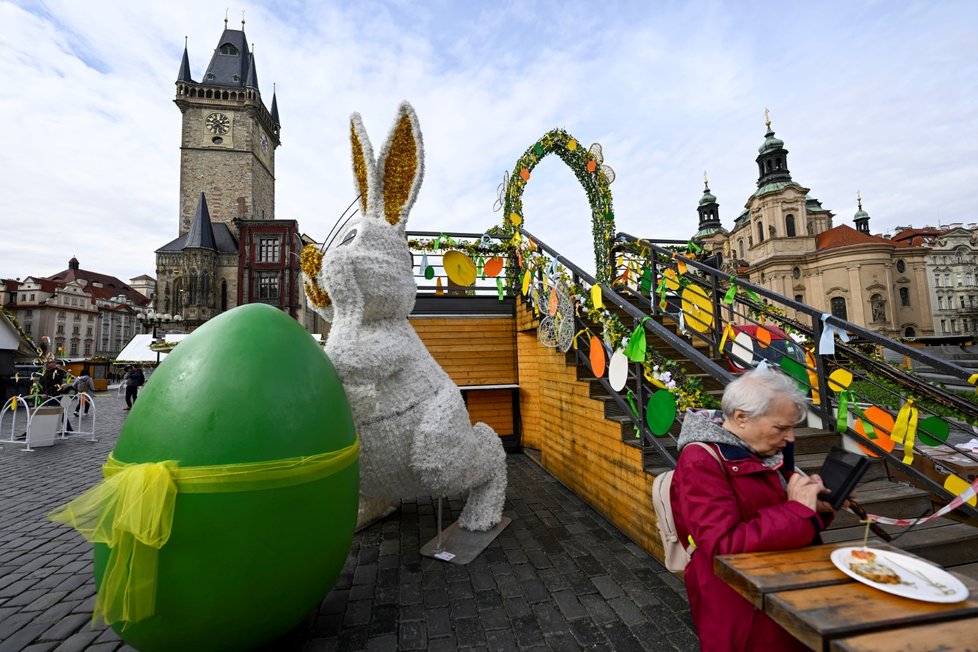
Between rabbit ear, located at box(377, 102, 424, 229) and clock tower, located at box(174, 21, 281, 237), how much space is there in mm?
42243

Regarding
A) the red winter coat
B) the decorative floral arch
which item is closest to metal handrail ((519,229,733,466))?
the red winter coat

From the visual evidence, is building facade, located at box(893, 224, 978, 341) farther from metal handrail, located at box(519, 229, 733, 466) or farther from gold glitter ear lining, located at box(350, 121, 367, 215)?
gold glitter ear lining, located at box(350, 121, 367, 215)

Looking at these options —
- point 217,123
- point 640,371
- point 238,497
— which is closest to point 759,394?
point 640,371

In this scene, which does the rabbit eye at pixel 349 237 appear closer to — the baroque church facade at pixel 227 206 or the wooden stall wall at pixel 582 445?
the wooden stall wall at pixel 582 445

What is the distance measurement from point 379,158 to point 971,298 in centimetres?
7017

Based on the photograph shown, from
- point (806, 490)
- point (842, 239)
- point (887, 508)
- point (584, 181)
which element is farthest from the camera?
point (842, 239)

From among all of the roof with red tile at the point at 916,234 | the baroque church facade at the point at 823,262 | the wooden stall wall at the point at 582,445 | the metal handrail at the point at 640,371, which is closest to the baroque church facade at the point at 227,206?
the wooden stall wall at the point at 582,445

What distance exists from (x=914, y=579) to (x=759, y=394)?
0.65 meters

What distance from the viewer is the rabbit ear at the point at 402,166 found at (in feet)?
10.4

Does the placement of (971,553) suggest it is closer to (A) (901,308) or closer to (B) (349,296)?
(B) (349,296)

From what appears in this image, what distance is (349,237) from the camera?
3082 millimetres

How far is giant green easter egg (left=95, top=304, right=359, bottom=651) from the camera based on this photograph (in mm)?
1804

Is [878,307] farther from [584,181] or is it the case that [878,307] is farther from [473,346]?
[473,346]

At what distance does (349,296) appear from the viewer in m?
2.89
